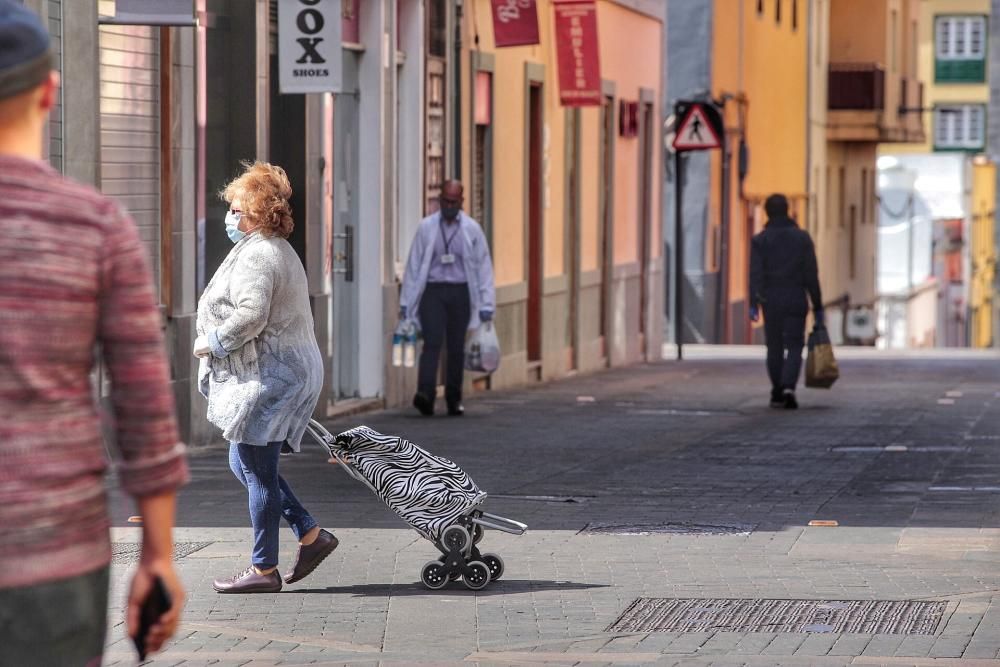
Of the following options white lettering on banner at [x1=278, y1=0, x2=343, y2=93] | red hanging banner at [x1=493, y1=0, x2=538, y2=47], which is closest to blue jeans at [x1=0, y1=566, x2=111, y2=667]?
white lettering on banner at [x1=278, y1=0, x2=343, y2=93]

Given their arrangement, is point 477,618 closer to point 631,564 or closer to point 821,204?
point 631,564

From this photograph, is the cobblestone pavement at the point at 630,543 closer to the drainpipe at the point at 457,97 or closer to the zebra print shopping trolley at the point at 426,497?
the zebra print shopping trolley at the point at 426,497

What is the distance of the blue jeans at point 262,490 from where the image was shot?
27.7ft

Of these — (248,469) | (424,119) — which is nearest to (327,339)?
(424,119)

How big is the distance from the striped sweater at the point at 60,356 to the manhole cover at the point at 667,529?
6.78m

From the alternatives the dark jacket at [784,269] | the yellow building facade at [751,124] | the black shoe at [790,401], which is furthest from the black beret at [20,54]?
the yellow building facade at [751,124]

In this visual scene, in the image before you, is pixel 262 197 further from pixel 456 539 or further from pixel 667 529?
pixel 667 529

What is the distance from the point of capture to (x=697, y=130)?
29219mm

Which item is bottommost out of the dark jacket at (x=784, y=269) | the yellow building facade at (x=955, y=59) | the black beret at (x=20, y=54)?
the dark jacket at (x=784, y=269)

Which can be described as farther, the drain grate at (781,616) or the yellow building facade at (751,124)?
the yellow building facade at (751,124)

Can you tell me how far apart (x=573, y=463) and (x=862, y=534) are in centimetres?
377

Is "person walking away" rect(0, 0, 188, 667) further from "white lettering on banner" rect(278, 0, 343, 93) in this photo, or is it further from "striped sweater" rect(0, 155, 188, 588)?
"white lettering on banner" rect(278, 0, 343, 93)

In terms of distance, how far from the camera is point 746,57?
40.4 meters

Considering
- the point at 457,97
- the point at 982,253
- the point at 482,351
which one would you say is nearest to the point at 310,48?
the point at 482,351
